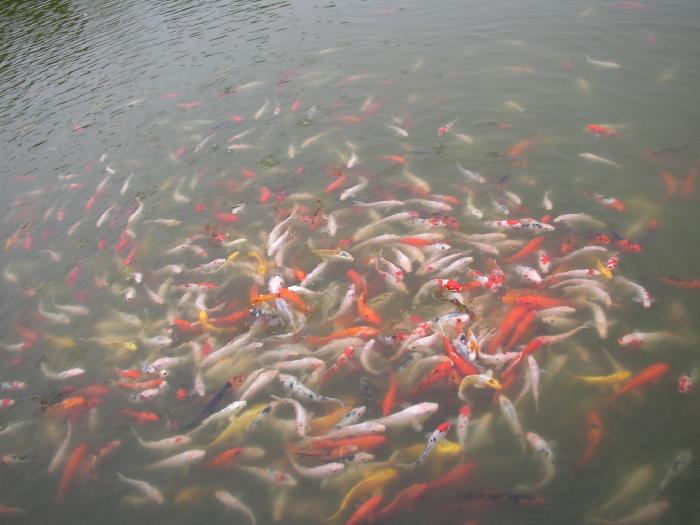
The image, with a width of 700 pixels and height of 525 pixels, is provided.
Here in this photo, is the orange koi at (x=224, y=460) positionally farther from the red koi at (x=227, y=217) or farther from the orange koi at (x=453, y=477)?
the red koi at (x=227, y=217)

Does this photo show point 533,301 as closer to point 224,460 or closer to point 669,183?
point 669,183

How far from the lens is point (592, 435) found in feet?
20.1

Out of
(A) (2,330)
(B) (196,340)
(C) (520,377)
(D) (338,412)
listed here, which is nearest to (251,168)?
(B) (196,340)

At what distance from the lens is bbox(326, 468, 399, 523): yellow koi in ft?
19.7

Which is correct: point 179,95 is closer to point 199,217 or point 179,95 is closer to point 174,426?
point 199,217

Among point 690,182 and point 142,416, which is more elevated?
point 690,182

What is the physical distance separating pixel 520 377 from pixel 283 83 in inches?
516

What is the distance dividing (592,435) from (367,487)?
2.95 meters

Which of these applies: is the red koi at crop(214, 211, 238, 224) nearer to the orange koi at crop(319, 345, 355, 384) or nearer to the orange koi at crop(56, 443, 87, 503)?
the orange koi at crop(319, 345, 355, 384)

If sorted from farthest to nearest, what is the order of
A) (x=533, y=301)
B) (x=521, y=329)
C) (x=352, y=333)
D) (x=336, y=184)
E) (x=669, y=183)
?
(x=336, y=184) < (x=669, y=183) < (x=352, y=333) < (x=533, y=301) < (x=521, y=329)

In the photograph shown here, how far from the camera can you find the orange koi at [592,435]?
5941 mm

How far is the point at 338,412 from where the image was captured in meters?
6.96

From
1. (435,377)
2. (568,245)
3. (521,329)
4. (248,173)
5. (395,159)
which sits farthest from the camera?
(248,173)

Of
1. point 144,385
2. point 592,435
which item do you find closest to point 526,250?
point 592,435
